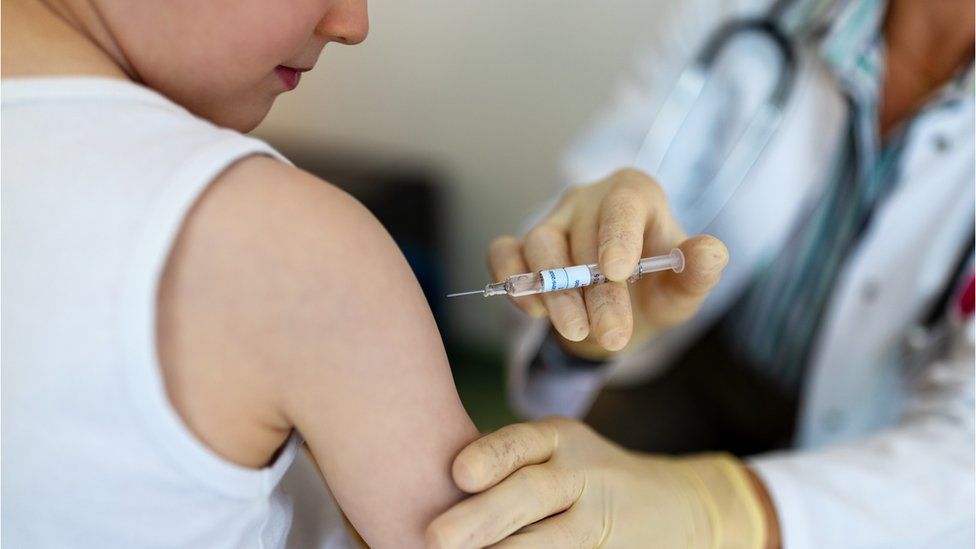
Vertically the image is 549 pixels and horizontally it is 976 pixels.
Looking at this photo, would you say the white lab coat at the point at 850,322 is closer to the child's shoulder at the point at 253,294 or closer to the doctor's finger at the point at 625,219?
the doctor's finger at the point at 625,219

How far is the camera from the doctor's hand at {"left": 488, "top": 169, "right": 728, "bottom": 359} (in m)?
0.69

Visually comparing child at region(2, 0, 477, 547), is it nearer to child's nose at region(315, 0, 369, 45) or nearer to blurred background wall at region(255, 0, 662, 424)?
child's nose at region(315, 0, 369, 45)

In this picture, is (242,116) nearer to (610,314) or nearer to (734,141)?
(610,314)

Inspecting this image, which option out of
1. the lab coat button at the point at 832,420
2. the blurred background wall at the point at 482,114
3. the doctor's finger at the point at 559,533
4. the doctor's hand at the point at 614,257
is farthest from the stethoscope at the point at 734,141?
the doctor's finger at the point at 559,533

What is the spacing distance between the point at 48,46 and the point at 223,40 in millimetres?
114

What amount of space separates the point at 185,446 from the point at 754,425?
42.3 inches

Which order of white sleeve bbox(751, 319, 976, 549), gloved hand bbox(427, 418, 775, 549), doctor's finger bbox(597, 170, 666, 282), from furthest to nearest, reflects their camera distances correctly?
white sleeve bbox(751, 319, 976, 549) → doctor's finger bbox(597, 170, 666, 282) → gloved hand bbox(427, 418, 775, 549)

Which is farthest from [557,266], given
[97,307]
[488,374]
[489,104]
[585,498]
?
[489,104]

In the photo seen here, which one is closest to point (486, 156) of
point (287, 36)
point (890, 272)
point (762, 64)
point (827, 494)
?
point (762, 64)

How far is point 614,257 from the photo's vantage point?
2.23 feet

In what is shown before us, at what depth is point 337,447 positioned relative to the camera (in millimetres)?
531

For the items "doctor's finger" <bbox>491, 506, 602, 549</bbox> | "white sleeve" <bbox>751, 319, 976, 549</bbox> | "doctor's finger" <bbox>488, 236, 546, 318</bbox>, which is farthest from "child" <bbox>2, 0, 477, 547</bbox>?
A: "white sleeve" <bbox>751, 319, 976, 549</bbox>

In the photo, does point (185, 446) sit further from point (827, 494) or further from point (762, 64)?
point (762, 64)

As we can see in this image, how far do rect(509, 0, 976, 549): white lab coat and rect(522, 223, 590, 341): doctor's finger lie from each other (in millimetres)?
342
